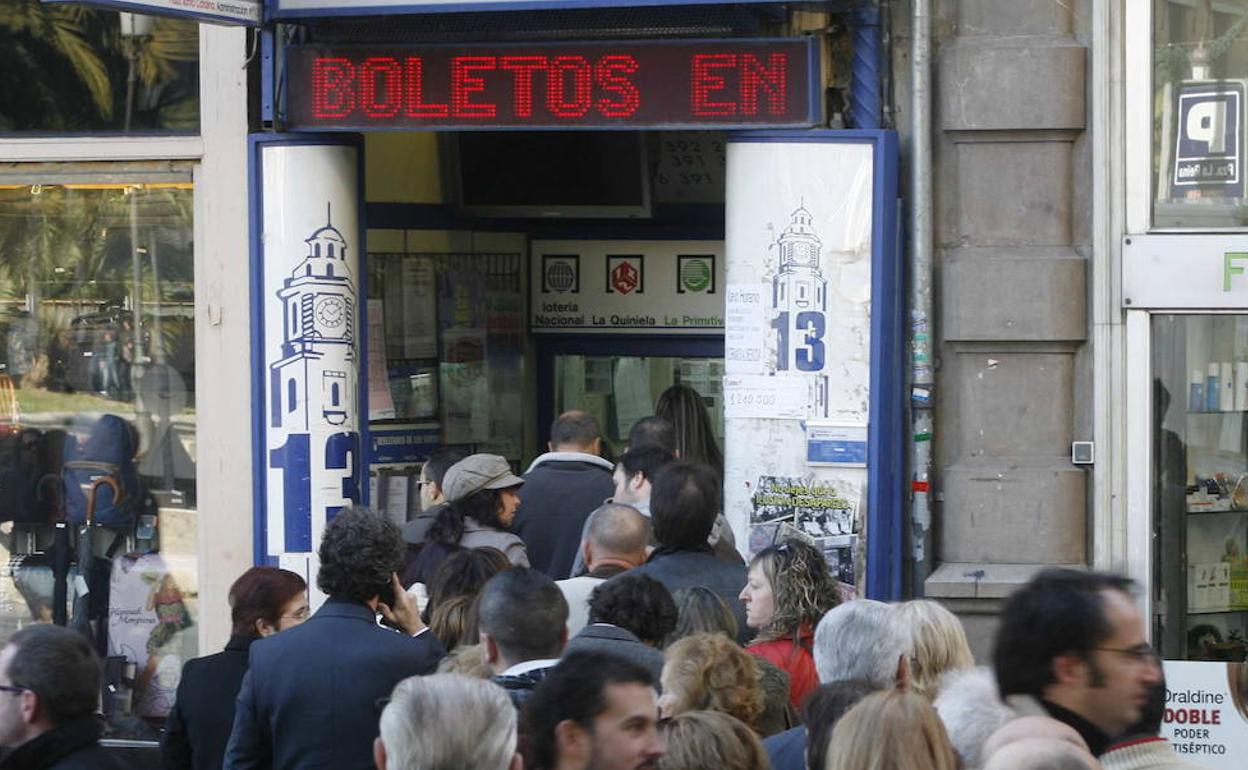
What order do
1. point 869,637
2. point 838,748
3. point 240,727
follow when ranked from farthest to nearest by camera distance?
point 240,727, point 869,637, point 838,748

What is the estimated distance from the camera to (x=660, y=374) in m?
10.9

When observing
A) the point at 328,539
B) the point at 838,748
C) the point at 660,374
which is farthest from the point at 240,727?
the point at 660,374

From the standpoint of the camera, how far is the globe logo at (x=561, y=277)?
36.1ft

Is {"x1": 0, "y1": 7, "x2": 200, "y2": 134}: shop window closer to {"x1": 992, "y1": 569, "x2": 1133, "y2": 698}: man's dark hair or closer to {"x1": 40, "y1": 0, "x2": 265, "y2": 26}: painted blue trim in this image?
{"x1": 40, "y1": 0, "x2": 265, "y2": 26}: painted blue trim

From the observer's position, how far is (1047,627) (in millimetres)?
3396

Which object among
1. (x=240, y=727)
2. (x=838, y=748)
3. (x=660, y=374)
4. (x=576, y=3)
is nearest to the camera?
(x=838, y=748)

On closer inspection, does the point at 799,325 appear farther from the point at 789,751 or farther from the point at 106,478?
the point at 789,751

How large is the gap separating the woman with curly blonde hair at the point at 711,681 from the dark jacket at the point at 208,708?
1490mm

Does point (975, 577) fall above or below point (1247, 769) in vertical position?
above

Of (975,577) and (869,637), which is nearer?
(869,637)

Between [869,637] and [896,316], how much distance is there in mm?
3563

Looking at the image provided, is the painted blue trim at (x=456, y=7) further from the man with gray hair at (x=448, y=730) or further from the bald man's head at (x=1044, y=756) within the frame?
the bald man's head at (x=1044, y=756)

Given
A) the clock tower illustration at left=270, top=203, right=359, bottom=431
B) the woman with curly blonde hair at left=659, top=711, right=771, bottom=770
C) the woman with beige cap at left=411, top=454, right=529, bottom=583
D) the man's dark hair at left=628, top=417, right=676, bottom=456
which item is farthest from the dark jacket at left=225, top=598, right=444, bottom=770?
the clock tower illustration at left=270, top=203, right=359, bottom=431

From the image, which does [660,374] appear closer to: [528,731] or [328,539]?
[328,539]
